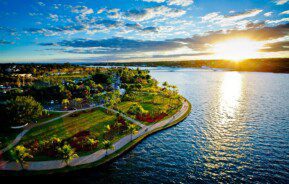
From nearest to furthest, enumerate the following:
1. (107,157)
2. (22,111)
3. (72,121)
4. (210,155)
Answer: (107,157)
(210,155)
(22,111)
(72,121)

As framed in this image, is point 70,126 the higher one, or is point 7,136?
point 70,126

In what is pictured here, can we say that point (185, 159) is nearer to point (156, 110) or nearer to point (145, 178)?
point (145, 178)

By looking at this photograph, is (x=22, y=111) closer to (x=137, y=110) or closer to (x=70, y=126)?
(x=70, y=126)

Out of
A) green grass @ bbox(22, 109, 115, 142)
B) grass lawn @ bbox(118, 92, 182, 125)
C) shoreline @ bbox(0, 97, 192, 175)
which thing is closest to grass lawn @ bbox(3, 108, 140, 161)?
green grass @ bbox(22, 109, 115, 142)

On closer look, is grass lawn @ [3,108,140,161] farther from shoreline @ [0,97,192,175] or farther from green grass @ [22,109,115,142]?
shoreline @ [0,97,192,175]

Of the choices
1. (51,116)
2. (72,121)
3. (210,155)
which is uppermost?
(51,116)

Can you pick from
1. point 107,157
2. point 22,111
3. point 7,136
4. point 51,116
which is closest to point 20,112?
point 22,111

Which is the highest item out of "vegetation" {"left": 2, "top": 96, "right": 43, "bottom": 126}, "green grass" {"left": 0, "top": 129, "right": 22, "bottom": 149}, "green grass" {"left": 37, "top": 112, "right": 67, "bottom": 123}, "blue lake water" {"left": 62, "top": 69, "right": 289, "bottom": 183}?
"vegetation" {"left": 2, "top": 96, "right": 43, "bottom": 126}

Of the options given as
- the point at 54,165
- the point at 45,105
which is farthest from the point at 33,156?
the point at 45,105
